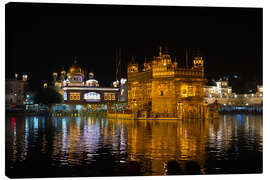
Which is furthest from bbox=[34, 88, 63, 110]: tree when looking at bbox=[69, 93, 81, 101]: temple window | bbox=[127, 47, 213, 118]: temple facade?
bbox=[127, 47, 213, 118]: temple facade

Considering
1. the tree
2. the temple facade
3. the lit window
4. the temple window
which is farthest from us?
the lit window

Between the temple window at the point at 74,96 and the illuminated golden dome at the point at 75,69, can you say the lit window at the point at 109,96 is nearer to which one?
the temple window at the point at 74,96

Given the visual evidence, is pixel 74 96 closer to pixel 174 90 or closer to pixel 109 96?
pixel 109 96

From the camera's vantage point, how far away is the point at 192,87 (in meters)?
50.2

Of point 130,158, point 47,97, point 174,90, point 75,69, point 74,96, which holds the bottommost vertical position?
point 130,158

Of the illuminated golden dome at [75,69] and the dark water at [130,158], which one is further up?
the illuminated golden dome at [75,69]

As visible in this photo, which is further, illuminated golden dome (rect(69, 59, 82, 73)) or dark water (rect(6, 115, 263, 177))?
illuminated golden dome (rect(69, 59, 82, 73))

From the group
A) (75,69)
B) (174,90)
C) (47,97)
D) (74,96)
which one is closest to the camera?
(174,90)

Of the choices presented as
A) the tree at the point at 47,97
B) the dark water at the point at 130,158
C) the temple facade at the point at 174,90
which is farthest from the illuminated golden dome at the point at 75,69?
the dark water at the point at 130,158

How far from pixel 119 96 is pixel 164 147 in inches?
2720

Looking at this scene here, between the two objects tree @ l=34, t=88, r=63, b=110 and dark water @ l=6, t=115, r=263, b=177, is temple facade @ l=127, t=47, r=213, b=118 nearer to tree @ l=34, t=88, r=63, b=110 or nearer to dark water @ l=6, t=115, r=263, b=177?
tree @ l=34, t=88, r=63, b=110

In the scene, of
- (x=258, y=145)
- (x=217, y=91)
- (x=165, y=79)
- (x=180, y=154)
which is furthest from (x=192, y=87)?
(x=217, y=91)

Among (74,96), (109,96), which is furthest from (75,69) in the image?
(109,96)
